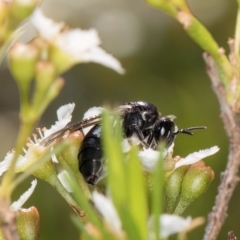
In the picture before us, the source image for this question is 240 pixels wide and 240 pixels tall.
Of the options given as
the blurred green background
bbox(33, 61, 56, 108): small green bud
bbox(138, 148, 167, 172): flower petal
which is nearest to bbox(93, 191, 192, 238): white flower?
bbox(33, 61, 56, 108): small green bud

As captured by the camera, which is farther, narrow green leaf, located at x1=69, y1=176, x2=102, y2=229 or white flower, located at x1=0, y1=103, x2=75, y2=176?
white flower, located at x1=0, y1=103, x2=75, y2=176

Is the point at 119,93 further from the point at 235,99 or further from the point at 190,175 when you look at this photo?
the point at 235,99

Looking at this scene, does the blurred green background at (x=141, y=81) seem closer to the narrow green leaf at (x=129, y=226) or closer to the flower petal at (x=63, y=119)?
the flower petal at (x=63, y=119)

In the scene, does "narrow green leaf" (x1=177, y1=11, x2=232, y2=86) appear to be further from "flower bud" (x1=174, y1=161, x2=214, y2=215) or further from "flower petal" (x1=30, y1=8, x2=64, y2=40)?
"flower bud" (x1=174, y1=161, x2=214, y2=215)

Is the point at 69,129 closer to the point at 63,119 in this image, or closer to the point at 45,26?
the point at 63,119

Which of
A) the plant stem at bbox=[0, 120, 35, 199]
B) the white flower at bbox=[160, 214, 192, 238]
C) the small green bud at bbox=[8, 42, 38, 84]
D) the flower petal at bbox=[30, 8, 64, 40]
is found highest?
the flower petal at bbox=[30, 8, 64, 40]

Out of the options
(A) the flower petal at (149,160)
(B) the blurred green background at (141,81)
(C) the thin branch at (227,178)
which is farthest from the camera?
(B) the blurred green background at (141,81)

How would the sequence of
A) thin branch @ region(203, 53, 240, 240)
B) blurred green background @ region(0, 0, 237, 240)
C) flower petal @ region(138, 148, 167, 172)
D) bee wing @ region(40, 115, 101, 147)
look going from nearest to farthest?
thin branch @ region(203, 53, 240, 240)
flower petal @ region(138, 148, 167, 172)
bee wing @ region(40, 115, 101, 147)
blurred green background @ region(0, 0, 237, 240)

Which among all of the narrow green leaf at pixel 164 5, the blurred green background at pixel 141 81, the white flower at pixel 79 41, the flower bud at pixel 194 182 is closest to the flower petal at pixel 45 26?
the white flower at pixel 79 41
